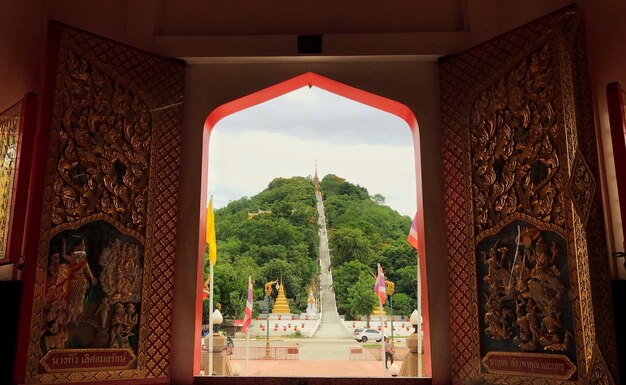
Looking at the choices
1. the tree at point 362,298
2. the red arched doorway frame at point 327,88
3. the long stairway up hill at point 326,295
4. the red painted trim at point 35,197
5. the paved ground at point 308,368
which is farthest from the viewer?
the tree at point 362,298

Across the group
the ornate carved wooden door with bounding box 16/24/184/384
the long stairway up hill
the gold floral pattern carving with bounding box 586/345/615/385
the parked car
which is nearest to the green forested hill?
the long stairway up hill

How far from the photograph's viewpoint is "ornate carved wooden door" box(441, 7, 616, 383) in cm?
277

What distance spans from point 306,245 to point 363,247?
229 centimetres

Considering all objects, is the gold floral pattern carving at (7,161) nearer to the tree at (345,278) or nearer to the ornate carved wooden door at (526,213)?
the ornate carved wooden door at (526,213)

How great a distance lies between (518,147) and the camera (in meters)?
3.24

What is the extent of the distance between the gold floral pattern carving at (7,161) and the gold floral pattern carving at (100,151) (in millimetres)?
318

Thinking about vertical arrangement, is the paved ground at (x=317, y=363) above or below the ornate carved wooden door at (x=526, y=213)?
below

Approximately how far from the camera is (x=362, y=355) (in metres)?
13.1

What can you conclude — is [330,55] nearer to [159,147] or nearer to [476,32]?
[476,32]

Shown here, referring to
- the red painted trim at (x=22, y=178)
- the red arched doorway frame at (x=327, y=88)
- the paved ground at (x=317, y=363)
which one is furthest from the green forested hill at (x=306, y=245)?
the red painted trim at (x=22, y=178)

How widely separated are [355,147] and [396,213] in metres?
3.40

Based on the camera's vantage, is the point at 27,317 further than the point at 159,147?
No

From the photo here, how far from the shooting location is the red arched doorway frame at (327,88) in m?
3.53

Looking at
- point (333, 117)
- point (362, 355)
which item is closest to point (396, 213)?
point (333, 117)
